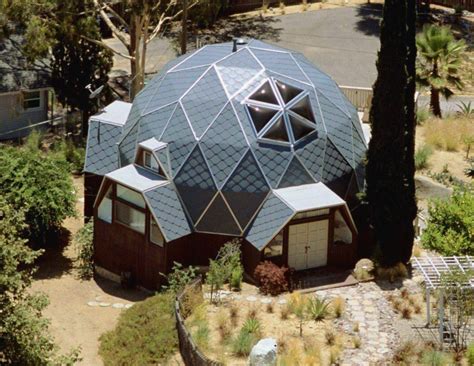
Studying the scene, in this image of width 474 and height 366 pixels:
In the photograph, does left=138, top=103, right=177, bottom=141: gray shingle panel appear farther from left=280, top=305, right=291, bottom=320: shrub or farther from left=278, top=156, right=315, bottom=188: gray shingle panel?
left=280, top=305, right=291, bottom=320: shrub

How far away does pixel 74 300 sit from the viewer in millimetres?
33781

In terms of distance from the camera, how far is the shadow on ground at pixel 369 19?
6294 centimetres

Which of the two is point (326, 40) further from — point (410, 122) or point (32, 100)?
point (410, 122)

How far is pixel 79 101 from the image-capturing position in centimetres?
4712

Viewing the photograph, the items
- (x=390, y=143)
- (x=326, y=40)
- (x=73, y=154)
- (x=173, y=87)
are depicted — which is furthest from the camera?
(x=326, y=40)

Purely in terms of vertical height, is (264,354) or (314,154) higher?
(314,154)

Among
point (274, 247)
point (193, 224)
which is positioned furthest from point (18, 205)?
point (274, 247)

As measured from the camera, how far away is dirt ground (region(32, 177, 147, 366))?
3114 cm

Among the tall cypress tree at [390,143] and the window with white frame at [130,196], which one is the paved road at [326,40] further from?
the window with white frame at [130,196]

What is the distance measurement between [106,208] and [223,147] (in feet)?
15.1

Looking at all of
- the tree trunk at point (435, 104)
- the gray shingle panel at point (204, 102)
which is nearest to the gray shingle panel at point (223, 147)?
the gray shingle panel at point (204, 102)

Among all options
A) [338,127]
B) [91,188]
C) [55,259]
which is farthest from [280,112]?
[55,259]

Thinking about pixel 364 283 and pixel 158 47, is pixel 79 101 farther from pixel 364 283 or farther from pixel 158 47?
pixel 364 283

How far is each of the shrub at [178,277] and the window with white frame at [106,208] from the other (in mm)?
3191
